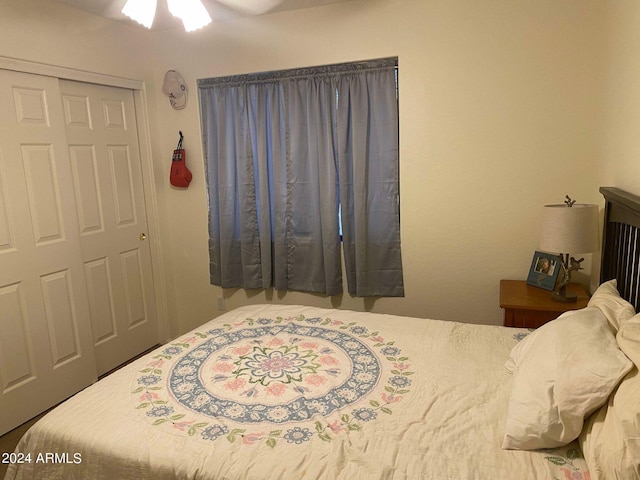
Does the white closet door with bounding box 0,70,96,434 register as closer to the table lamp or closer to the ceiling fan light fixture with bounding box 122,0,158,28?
the ceiling fan light fixture with bounding box 122,0,158,28

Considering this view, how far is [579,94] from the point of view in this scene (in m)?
2.67

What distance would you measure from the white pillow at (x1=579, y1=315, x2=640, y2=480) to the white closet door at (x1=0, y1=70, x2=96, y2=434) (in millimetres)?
2882

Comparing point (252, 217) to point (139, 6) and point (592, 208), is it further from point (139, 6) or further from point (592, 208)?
point (592, 208)

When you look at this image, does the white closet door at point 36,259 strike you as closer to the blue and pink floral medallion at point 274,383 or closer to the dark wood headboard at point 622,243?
the blue and pink floral medallion at point 274,383

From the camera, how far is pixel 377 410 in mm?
1602

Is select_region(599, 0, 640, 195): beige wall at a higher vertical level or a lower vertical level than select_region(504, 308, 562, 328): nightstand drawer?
higher

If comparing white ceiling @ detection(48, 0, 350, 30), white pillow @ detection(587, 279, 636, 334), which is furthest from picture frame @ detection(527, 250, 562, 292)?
white ceiling @ detection(48, 0, 350, 30)

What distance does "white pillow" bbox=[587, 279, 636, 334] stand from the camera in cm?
150

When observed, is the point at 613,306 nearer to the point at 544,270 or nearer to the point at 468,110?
the point at 544,270

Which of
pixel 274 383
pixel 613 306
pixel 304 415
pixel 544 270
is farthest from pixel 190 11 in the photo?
pixel 544 270

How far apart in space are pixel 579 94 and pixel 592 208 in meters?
0.80

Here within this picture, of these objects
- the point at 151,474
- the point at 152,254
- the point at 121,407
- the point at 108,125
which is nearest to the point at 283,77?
the point at 108,125

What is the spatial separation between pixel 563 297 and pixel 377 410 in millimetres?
1411

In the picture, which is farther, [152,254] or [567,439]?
A: [152,254]
